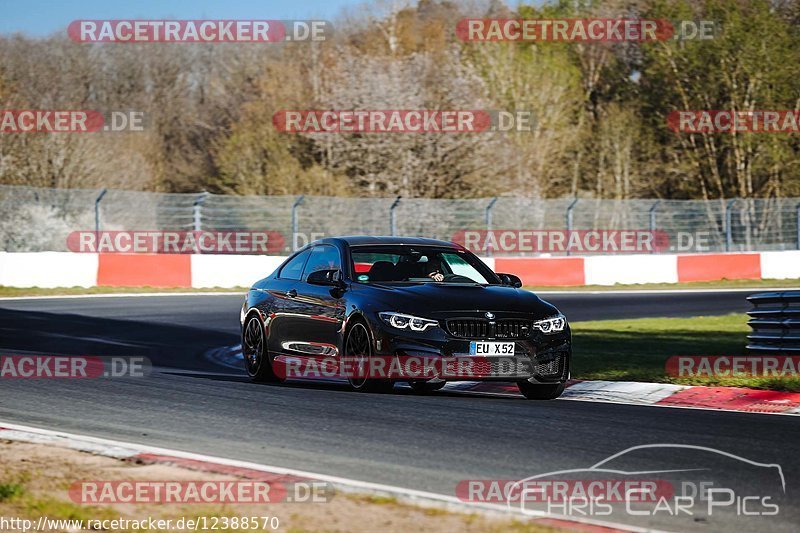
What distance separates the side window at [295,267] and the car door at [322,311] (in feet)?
0.74

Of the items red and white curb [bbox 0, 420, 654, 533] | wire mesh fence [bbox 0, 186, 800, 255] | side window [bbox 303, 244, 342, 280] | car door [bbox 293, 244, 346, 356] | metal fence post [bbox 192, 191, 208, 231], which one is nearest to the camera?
red and white curb [bbox 0, 420, 654, 533]

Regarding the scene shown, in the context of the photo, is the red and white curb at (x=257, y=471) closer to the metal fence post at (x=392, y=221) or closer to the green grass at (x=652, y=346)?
the green grass at (x=652, y=346)

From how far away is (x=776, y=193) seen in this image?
4794 cm

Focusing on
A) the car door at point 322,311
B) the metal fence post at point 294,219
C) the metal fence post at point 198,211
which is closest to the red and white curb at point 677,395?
the car door at point 322,311

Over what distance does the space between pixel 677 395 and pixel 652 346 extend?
196 inches

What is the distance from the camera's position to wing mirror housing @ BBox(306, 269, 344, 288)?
11359 mm

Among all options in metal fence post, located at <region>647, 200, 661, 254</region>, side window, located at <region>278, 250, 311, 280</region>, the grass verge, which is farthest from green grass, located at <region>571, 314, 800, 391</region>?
metal fence post, located at <region>647, 200, 661, 254</region>

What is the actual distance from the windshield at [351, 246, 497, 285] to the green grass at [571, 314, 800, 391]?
185cm

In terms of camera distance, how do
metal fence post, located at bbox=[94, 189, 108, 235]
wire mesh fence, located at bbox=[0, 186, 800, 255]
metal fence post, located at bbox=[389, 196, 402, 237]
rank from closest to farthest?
1. metal fence post, located at bbox=[94, 189, 108, 235]
2. wire mesh fence, located at bbox=[0, 186, 800, 255]
3. metal fence post, located at bbox=[389, 196, 402, 237]

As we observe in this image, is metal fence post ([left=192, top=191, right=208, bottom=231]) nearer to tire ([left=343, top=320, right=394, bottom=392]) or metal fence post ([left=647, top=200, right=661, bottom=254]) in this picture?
metal fence post ([left=647, top=200, right=661, bottom=254])

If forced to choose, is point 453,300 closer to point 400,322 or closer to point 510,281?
point 400,322

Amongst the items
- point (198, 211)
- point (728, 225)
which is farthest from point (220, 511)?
point (728, 225)

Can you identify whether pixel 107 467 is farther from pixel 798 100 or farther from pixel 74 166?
pixel 798 100

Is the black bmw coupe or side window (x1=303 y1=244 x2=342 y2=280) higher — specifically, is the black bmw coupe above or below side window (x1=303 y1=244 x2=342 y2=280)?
below
